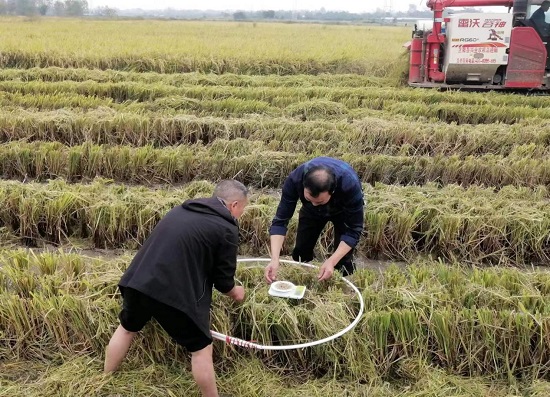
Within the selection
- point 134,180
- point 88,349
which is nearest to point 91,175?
point 134,180

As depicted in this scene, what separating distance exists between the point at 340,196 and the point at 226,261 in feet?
3.10

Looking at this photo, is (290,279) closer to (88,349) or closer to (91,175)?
(88,349)

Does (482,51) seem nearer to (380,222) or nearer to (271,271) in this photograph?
(380,222)

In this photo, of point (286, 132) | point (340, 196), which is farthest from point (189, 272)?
point (286, 132)

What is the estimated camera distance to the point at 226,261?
2.45 meters

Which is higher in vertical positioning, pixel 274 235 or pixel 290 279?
pixel 274 235

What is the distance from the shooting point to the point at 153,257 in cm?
232

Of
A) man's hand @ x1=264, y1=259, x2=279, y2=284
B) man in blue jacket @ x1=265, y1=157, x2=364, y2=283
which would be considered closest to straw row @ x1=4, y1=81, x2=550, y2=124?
man in blue jacket @ x1=265, y1=157, x2=364, y2=283

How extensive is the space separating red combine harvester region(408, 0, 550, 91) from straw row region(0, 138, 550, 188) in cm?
416

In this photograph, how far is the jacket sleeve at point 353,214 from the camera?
10.0 ft

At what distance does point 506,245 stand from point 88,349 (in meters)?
3.41

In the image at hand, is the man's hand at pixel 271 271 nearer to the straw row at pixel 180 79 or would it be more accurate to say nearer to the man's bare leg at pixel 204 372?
the man's bare leg at pixel 204 372

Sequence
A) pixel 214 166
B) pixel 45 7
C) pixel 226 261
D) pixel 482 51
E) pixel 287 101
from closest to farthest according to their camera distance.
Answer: pixel 226 261 < pixel 214 166 < pixel 287 101 < pixel 482 51 < pixel 45 7

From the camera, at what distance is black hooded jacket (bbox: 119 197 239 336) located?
2.29 m
